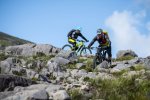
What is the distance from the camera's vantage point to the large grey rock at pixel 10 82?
621 inches

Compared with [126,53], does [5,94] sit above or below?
below

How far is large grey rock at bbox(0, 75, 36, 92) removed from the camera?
51.8ft

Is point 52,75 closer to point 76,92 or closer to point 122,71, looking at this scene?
point 122,71

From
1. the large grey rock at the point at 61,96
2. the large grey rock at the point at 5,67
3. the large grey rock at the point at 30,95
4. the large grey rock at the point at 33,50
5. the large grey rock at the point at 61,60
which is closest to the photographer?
the large grey rock at the point at 30,95

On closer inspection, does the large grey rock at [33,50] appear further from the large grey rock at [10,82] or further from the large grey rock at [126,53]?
the large grey rock at [10,82]

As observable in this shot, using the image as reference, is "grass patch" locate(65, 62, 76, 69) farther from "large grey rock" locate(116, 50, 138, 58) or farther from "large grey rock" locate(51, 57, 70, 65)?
"large grey rock" locate(116, 50, 138, 58)

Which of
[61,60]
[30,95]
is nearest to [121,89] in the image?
[30,95]

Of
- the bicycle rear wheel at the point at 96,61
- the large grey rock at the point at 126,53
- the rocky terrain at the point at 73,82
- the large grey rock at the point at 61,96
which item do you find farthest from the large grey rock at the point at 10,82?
the large grey rock at the point at 126,53

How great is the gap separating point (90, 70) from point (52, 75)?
10.1ft

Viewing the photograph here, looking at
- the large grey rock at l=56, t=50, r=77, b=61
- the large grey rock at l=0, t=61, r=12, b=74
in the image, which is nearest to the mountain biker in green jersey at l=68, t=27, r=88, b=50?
the large grey rock at l=56, t=50, r=77, b=61

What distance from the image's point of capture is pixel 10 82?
16016 mm

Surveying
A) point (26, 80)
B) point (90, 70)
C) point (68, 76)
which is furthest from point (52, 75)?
point (26, 80)

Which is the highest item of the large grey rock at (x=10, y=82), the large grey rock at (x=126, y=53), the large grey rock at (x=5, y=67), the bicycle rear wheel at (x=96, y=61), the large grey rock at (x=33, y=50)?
the large grey rock at (x=33, y=50)

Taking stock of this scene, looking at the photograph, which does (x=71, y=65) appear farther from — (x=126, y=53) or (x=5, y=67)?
(x=126, y=53)
